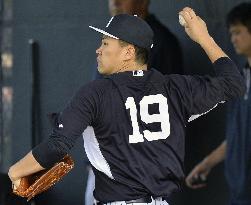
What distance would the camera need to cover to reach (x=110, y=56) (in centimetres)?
404

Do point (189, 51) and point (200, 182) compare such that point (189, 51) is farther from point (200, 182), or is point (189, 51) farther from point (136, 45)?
point (136, 45)

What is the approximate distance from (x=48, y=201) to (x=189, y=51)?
4.70 ft

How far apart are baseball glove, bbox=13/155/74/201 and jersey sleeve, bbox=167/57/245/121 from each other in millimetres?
590

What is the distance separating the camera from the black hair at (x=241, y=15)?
546 cm

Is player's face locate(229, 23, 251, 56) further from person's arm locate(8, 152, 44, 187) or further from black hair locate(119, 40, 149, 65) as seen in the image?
person's arm locate(8, 152, 44, 187)

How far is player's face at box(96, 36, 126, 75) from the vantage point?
4.03m

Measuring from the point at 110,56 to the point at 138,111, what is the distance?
0.30m

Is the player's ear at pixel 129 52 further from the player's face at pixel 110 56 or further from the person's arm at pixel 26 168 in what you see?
the person's arm at pixel 26 168

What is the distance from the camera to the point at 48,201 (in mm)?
6301

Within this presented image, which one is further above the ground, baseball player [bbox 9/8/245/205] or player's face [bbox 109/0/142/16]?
player's face [bbox 109/0/142/16]

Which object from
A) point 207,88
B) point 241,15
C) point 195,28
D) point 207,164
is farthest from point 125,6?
point 207,88

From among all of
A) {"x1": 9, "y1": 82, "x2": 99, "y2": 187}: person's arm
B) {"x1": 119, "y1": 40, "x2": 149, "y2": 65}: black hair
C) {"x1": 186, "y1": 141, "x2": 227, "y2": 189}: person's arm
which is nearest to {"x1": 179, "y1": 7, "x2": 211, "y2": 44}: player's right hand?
{"x1": 119, "y1": 40, "x2": 149, "y2": 65}: black hair

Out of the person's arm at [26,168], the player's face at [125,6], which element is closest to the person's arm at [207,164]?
the player's face at [125,6]

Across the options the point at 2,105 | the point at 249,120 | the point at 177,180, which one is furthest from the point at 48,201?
the point at 177,180
